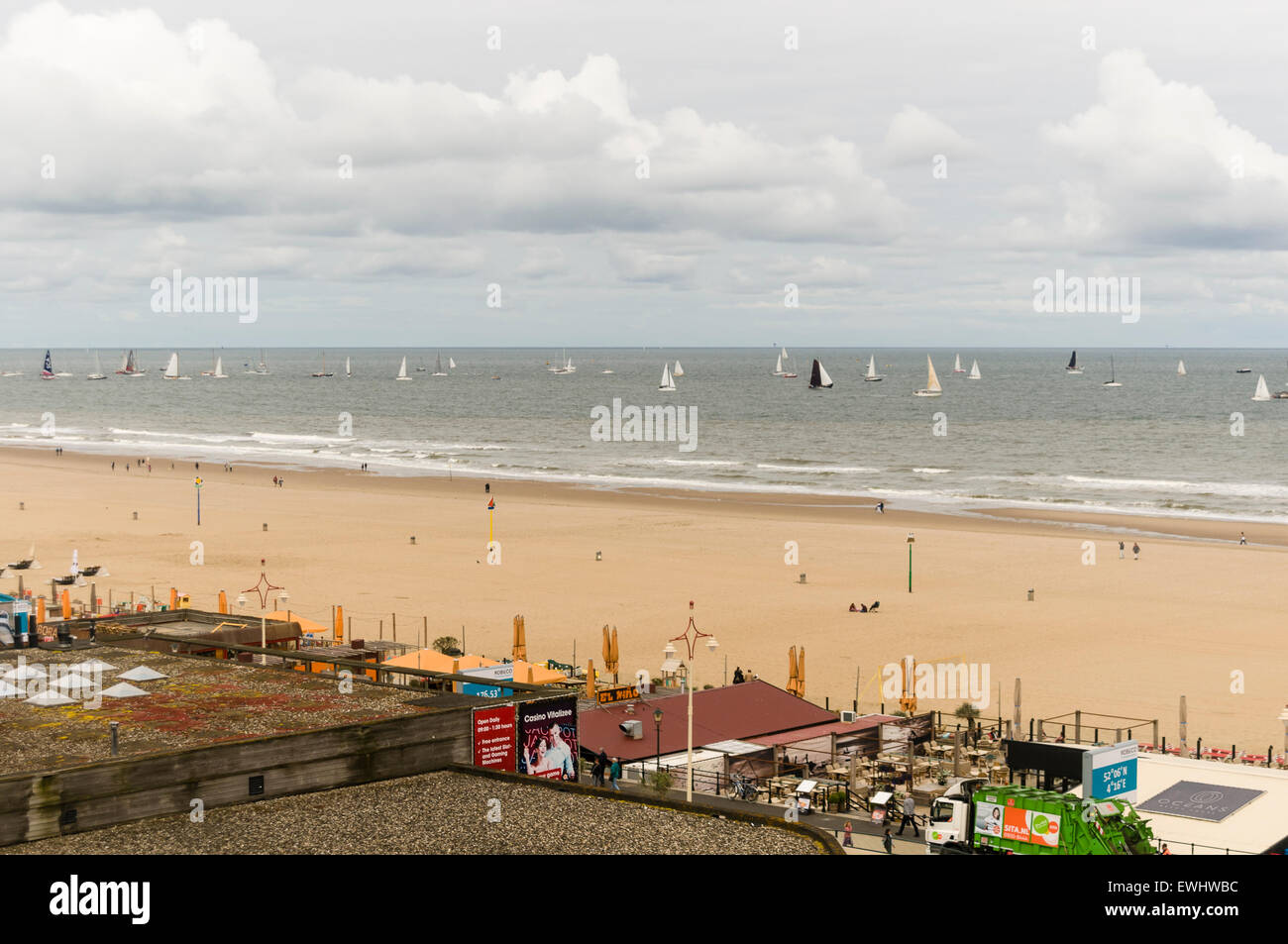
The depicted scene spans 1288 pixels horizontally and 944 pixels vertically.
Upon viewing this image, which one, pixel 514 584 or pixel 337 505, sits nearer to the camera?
pixel 514 584

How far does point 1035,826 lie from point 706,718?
993cm

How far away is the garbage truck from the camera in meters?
22.4

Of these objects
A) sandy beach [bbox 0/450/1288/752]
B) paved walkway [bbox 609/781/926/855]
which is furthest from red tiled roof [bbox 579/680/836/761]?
sandy beach [bbox 0/450/1288/752]

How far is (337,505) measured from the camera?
272 ft

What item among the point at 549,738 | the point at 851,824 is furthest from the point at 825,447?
the point at 549,738

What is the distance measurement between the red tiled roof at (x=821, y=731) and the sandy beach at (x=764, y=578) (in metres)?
5.12

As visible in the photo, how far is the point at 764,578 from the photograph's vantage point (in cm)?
5700

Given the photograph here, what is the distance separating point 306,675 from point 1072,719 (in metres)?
21.0

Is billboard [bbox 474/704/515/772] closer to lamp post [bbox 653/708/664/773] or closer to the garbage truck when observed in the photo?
lamp post [bbox 653/708/664/773]

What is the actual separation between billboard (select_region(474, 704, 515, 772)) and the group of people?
11.7 feet

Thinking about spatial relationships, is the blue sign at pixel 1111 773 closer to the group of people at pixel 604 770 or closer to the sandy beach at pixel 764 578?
the group of people at pixel 604 770
